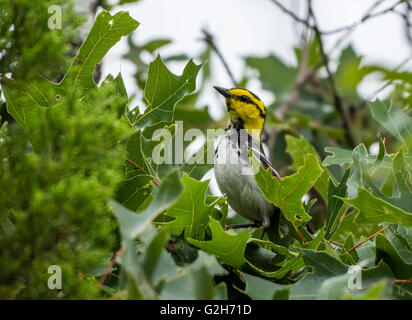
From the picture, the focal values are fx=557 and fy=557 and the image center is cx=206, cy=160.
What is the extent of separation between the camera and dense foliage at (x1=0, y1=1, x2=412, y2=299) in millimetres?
1713

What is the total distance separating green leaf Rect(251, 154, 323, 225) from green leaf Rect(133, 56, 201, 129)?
724 millimetres

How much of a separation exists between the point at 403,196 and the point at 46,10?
177 cm

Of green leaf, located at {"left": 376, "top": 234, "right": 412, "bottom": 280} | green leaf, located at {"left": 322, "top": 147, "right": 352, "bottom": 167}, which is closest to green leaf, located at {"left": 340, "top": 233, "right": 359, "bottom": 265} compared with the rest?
green leaf, located at {"left": 376, "top": 234, "right": 412, "bottom": 280}

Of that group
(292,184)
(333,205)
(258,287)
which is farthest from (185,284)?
(333,205)

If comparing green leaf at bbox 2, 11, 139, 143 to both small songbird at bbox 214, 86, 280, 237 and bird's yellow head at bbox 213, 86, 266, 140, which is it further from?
bird's yellow head at bbox 213, 86, 266, 140

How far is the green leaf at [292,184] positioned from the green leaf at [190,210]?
283mm

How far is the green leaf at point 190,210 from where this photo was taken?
2.64m

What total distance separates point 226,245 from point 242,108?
11.1ft

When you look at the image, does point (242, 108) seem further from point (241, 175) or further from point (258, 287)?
point (258, 287)

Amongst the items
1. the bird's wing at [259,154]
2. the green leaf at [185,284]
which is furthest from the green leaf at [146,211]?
the bird's wing at [259,154]

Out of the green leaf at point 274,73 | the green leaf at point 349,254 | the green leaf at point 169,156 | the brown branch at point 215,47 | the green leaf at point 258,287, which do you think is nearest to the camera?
the green leaf at point 258,287

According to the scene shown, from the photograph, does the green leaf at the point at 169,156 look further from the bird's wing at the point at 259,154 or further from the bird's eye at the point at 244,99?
the bird's eye at the point at 244,99

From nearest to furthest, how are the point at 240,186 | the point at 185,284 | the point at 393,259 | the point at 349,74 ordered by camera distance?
1. the point at 185,284
2. the point at 393,259
3. the point at 240,186
4. the point at 349,74

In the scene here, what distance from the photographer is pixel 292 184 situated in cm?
269
